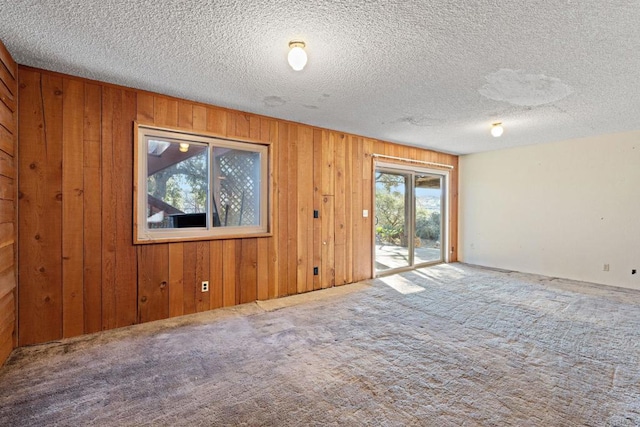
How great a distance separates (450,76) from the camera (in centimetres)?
257

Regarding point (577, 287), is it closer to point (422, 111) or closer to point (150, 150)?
point (422, 111)

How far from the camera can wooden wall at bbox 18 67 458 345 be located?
2508mm

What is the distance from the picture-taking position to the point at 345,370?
7.02 ft

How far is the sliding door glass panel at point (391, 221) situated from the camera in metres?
5.20

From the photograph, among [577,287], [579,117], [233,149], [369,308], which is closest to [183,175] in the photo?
[233,149]

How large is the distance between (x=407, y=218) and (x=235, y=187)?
338 cm

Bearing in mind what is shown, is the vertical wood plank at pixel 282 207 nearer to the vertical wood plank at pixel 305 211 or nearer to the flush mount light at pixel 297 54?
the vertical wood plank at pixel 305 211

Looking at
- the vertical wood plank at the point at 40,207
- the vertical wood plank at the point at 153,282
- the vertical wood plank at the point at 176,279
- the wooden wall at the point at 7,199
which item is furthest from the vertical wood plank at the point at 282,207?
the wooden wall at the point at 7,199

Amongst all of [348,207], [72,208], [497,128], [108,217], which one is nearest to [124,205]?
[108,217]

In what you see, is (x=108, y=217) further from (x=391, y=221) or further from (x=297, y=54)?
(x=391, y=221)

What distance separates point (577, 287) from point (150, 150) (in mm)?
5992

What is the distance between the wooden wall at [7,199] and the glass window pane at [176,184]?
972 mm

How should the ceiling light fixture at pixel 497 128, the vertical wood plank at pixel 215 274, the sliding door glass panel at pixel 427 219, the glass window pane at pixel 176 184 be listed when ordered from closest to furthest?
the glass window pane at pixel 176 184 < the vertical wood plank at pixel 215 274 < the ceiling light fixture at pixel 497 128 < the sliding door glass panel at pixel 427 219

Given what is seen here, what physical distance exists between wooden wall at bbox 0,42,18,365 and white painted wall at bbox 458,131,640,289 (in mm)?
6808
